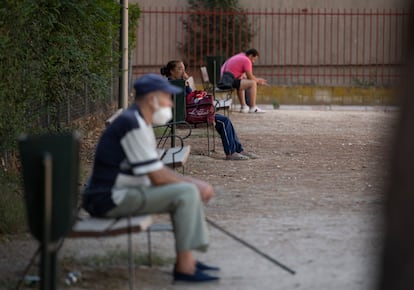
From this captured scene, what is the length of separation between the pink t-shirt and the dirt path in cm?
515

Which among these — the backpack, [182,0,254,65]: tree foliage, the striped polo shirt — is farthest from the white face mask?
[182,0,254,65]: tree foliage

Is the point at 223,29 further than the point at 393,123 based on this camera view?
Yes

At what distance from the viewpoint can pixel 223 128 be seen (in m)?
14.1

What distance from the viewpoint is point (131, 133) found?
7.48m

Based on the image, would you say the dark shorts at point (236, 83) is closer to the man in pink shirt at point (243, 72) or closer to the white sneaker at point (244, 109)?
the man in pink shirt at point (243, 72)

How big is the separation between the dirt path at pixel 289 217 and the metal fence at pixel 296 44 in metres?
9.14

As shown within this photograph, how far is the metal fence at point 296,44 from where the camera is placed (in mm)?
26422

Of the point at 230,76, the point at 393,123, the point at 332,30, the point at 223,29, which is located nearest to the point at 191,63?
the point at 223,29

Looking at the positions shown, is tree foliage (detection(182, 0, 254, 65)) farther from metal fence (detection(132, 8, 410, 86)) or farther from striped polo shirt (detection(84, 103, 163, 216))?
striped polo shirt (detection(84, 103, 163, 216))

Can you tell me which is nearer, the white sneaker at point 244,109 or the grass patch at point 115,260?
the grass patch at point 115,260

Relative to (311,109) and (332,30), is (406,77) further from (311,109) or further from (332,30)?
(332,30)

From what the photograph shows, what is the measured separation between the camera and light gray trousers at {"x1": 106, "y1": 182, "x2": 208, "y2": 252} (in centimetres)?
738

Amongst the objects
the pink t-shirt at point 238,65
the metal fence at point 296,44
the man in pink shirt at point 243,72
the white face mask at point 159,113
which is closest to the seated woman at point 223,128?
the white face mask at point 159,113

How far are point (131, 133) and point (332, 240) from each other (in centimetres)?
212
